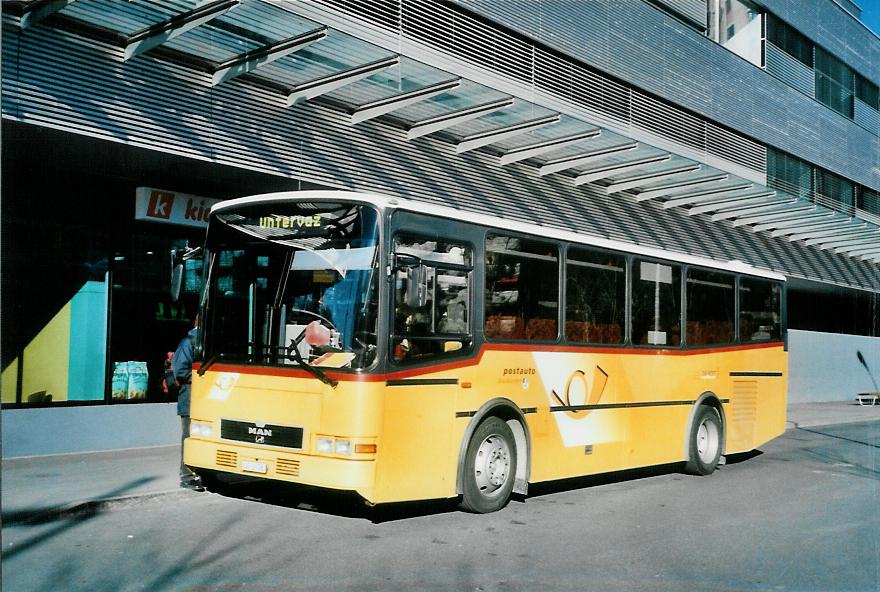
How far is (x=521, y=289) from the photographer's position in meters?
9.29

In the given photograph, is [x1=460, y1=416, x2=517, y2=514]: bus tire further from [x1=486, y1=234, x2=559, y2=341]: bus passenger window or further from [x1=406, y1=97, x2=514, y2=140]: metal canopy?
[x1=406, y1=97, x2=514, y2=140]: metal canopy

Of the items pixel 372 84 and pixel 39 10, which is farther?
pixel 372 84

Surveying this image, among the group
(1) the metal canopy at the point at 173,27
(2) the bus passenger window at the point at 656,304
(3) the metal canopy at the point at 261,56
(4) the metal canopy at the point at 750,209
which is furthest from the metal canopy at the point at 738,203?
(1) the metal canopy at the point at 173,27

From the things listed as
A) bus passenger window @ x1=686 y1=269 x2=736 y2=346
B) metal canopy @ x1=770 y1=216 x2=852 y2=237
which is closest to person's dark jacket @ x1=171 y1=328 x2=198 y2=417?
bus passenger window @ x1=686 y1=269 x2=736 y2=346

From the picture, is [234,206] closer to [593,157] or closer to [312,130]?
[312,130]

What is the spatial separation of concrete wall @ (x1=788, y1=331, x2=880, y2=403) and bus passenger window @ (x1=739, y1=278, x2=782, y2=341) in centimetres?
1583

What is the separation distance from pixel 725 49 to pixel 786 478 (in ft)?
57.9

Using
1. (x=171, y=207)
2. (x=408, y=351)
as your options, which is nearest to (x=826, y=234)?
(x=171, y=207)

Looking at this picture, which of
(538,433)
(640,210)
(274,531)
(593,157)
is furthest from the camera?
(640,210)

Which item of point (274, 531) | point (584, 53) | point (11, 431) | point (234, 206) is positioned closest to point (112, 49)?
point (234, 206)

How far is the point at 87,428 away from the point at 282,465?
6.13 m

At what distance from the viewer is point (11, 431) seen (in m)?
11.6

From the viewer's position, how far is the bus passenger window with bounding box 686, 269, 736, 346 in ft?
40.2

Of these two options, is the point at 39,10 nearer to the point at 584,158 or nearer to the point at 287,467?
the point at 287,467
